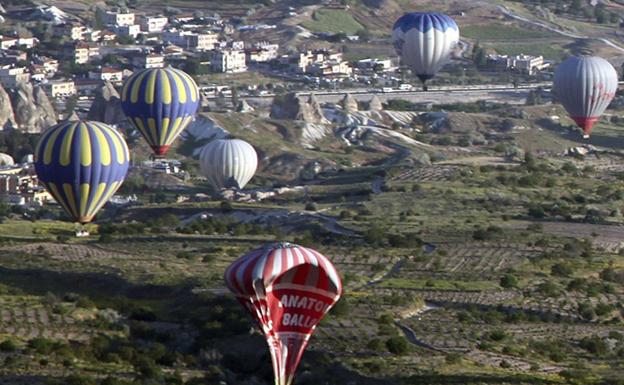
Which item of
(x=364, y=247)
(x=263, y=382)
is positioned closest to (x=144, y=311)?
(x=263, y=382)

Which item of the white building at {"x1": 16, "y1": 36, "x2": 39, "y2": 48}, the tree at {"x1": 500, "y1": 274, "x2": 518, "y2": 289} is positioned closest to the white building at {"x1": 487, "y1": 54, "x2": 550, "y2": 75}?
the white building at {"x1": 16, "y1": 36, "x2": 39, "y2": 48}

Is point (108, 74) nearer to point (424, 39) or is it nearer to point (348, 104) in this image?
point (348, 104)

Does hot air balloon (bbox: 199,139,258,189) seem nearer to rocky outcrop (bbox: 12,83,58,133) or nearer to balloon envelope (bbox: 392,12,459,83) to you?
balloon envelope (bbox: 392,12,459,83)

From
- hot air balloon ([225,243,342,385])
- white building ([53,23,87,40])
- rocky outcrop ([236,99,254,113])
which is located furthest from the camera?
white building ([53,23,87,40])

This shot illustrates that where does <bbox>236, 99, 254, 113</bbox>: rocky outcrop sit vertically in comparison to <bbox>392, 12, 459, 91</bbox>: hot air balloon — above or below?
below

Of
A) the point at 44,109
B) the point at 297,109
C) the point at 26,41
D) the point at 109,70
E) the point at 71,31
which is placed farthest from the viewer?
the point at 71,31

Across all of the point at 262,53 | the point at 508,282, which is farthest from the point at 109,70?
the point at 508,282

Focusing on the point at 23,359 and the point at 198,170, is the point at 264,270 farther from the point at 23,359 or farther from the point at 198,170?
the point at 198,170
